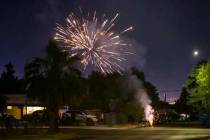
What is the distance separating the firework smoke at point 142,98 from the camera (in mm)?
73250

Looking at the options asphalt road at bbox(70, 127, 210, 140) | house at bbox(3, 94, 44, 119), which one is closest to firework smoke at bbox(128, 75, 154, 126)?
house at bbox(3, 94, 44, 119)

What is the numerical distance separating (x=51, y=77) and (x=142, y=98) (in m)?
45.1

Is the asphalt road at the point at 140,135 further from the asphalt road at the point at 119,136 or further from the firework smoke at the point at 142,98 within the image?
the firework smoke at the point at 142,98

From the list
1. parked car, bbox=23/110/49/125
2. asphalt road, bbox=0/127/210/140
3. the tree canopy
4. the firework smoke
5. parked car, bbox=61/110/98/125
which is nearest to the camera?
asphalt road, bbox=0/127/210/140

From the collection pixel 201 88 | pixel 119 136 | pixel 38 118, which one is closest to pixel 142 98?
pixel 201 88

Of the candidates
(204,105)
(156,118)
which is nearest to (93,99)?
(156,118)

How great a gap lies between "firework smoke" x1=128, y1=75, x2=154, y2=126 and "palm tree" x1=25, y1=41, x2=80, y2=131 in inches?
1141

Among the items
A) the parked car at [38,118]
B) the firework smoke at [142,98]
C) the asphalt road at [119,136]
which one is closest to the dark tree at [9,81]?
the firework smoke at [142,98]

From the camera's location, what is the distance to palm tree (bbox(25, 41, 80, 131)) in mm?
39844

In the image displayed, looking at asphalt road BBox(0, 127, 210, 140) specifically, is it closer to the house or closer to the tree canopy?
the tree canopy

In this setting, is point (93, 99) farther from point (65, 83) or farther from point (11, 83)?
point (65, 83)

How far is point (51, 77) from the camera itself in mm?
39844

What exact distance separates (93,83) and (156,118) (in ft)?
66.7

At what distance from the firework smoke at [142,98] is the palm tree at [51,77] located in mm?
28987
